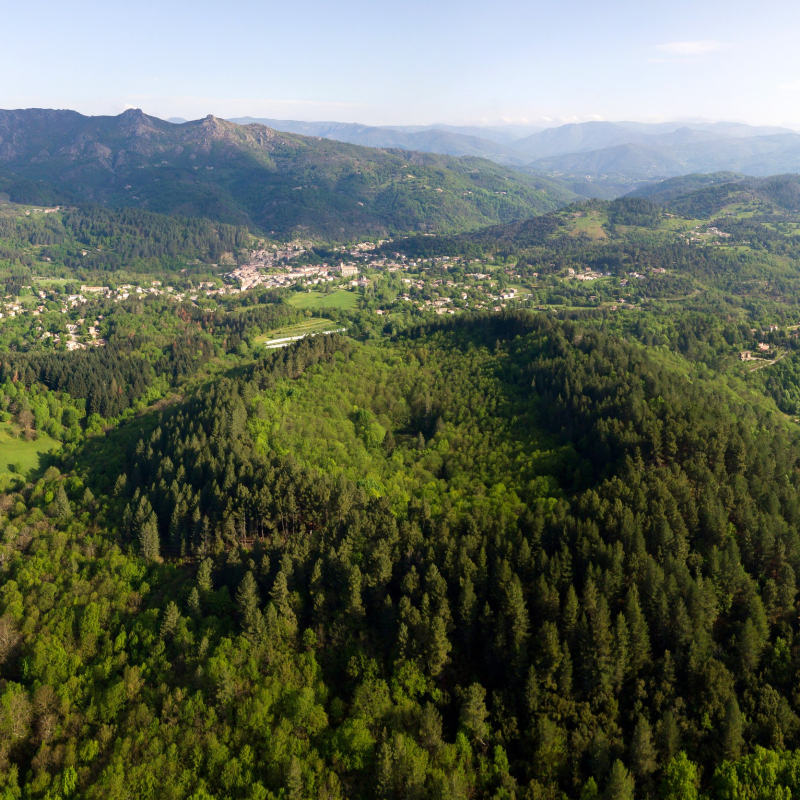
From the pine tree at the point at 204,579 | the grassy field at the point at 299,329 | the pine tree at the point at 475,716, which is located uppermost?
the grassy field at the point at 299,329

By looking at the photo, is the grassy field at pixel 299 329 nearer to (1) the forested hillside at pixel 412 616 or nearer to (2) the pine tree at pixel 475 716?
(1) the forested hillside at pixel 412 616

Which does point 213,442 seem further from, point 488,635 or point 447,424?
point 488,635

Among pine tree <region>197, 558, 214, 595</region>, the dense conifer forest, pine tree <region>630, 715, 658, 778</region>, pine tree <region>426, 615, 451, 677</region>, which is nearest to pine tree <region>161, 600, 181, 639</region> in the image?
the dense conifer forest

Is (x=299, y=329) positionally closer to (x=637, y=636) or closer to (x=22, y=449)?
(x=22, y=449)

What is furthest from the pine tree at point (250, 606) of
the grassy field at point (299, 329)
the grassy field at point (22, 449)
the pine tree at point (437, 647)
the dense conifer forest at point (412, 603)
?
the grassy field at point (299, 329)

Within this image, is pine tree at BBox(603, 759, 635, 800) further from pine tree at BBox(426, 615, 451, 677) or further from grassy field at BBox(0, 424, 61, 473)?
grassy field at BBox(0, 424, 61, 473)

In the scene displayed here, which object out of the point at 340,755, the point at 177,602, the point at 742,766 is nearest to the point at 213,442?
the point at 177,602

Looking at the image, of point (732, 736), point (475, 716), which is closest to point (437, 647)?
point (475, 716)
